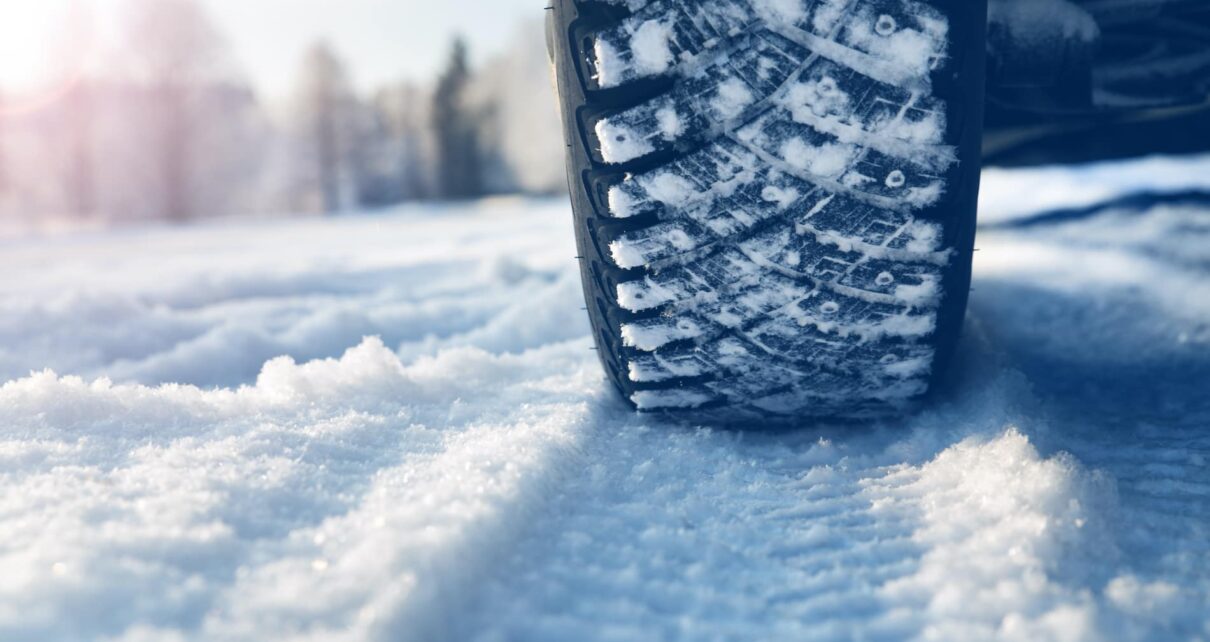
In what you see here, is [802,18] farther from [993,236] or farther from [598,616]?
[993,236]

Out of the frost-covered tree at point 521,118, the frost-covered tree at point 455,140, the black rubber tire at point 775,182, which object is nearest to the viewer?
the black rubber tire at point 775,182

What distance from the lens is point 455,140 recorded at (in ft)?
87.0

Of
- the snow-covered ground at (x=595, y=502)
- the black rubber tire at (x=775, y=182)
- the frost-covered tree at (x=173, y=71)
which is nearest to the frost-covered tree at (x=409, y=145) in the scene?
the frost-covered tree at (x=173, y=71)

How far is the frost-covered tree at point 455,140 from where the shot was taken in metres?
26.3

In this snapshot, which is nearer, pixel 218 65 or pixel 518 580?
pixel 518 580

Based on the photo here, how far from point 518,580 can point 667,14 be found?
59 cm

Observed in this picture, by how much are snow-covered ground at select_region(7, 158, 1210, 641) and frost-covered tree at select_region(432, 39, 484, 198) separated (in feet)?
83.9

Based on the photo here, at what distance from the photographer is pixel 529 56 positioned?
21.5 metres

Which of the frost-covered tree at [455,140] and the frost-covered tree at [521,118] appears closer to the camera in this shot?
the frost-covered tree at [521,118]

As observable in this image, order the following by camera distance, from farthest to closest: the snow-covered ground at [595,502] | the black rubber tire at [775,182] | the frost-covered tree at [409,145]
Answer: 1. the frost-covered tree at [409,145]
2. the black rubber tire at [775,182]
3. the snow-covered ground at [595,502]

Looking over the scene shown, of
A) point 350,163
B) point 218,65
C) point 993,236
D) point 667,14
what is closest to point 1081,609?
point 667,14

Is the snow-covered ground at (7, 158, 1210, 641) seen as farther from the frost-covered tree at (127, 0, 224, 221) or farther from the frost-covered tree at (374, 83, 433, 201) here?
the frost-covered tree at (374, 83, 433, 201)

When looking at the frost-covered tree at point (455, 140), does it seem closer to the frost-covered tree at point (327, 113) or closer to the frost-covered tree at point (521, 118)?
the frost-covered tree at point (521, 118)

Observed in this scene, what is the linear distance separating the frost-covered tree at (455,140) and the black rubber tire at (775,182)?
26.0m
